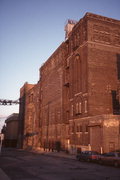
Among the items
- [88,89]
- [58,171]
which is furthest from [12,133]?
[58,171]

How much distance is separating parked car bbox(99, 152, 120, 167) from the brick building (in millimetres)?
9506

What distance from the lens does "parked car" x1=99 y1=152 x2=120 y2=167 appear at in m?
22.4

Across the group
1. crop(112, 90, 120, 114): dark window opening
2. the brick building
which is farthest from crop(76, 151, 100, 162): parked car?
crop(112, 90, 120, 114): dark window opening

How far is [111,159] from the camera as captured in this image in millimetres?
23188

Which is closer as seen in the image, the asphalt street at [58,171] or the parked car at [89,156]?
the asphalt street at [58,171]

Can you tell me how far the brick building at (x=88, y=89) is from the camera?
36.7 metres

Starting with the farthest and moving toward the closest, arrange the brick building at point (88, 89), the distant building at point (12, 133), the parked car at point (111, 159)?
the distant building at point (12, 133), the brick building at point (88, 89), the parked car at point (111, 159)

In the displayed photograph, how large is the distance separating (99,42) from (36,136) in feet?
135

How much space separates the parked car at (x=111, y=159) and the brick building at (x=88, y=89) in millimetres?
9506

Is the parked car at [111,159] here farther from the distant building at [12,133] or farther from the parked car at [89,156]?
the distant building at [12,133]

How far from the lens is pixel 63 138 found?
5150 centimetres

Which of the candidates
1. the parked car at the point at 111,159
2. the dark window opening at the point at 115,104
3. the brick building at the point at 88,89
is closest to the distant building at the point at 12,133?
the brick building at the point at 88,89

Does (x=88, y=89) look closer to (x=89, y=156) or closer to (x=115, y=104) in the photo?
(x=115, y=104)

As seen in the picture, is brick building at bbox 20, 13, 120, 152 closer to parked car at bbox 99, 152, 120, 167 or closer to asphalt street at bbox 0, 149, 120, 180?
parked car at bbox 99, 152, 120, 167
